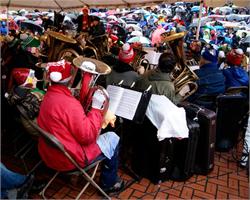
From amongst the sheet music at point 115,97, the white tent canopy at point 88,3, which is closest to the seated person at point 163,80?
the sheet music at point 115,97

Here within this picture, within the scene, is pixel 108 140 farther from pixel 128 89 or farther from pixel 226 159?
pixel 226 159

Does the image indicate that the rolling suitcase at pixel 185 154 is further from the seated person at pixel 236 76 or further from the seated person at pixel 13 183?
the seated person at pixel 13 183

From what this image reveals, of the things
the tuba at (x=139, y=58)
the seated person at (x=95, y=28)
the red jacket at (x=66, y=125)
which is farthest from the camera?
the seated person at (x=95, y=28)

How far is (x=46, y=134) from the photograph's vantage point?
2.38 m

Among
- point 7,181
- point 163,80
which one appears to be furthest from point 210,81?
point 7,181

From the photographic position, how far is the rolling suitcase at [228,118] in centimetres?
415

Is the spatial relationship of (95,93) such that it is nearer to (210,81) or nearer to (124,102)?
(124,102)

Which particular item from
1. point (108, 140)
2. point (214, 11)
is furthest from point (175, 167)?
point (214, 11)

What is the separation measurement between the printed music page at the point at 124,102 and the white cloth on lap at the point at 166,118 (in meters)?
0.25

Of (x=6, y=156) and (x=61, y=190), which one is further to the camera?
(x=6, y=156)

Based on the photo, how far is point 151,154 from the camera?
339cm

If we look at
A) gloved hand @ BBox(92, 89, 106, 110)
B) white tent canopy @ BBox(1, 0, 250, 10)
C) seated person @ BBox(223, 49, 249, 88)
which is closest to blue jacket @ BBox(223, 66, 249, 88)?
seated person @ BBox(223, 49, 249, 88)

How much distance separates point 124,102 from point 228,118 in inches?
76.6

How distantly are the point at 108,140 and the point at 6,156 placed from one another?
1.68 meters
